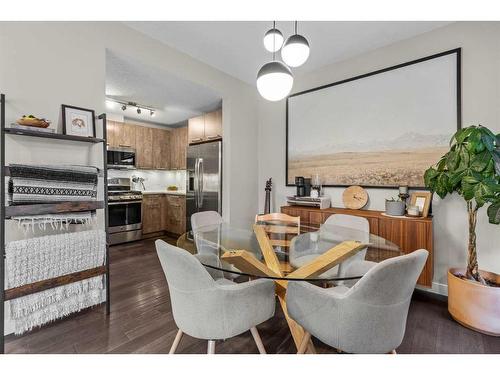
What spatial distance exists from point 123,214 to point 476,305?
468 cm

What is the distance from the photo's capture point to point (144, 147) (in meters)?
4.89

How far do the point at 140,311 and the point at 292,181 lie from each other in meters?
2.47

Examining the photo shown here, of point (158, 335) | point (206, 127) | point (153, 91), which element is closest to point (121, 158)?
point (153, 91)

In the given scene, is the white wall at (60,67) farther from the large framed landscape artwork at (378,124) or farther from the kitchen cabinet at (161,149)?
the kitchen cabinet at (161,149)

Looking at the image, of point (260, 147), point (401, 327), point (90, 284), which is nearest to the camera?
point (401, 327)

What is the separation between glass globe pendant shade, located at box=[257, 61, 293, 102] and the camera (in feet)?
4.71

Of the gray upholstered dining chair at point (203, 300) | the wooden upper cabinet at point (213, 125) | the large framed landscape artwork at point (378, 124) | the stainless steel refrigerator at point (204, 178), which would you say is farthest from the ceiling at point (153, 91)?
the gray upholstered dining chair at point (203, 300)

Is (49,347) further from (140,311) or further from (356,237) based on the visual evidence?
(356,237)

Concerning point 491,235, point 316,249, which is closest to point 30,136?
point 316,249

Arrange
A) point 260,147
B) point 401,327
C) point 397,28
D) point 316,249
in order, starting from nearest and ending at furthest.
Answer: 1. point 401,327
2. point 316,249
3. point 397,28
4. point 260,147

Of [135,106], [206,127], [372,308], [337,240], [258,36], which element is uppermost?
[258,36]

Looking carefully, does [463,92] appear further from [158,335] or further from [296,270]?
[158,335]

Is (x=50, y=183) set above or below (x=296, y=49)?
below

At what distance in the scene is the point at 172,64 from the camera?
2.79 m
